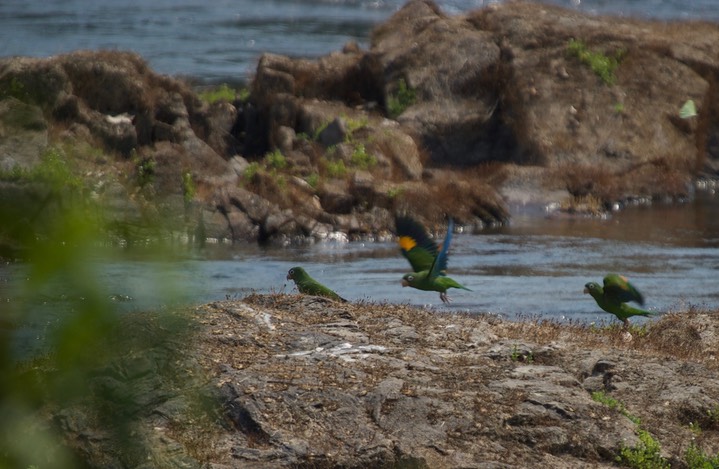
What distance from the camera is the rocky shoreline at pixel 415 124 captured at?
24.7 meters

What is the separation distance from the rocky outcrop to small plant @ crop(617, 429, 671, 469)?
24 millimetres

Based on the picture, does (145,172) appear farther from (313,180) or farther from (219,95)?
(219,95)

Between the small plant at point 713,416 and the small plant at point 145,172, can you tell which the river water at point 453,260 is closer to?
the small plant at point 145,172

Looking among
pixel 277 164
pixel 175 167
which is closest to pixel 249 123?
pixel 277 164

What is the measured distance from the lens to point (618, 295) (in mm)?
12797

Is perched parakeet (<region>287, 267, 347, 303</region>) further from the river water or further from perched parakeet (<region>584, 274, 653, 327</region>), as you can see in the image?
perched parakeet (<region>584, 274, 653, 327</region>)

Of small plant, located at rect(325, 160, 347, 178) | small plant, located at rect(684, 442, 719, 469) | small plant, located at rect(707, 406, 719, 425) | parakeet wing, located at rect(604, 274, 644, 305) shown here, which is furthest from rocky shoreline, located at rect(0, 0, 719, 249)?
small plant, located at rect(684, 442, 719, 469)

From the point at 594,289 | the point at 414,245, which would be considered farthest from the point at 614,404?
the point at 414,245

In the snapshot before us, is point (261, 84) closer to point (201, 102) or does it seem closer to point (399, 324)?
point (201, 102)

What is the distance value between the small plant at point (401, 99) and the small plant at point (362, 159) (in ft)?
12.0

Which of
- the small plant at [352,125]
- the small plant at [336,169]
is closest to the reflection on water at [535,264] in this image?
the small plant at [336,169]

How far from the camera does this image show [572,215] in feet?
90.4

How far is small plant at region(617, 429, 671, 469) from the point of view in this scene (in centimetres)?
848

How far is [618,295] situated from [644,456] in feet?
14.6
